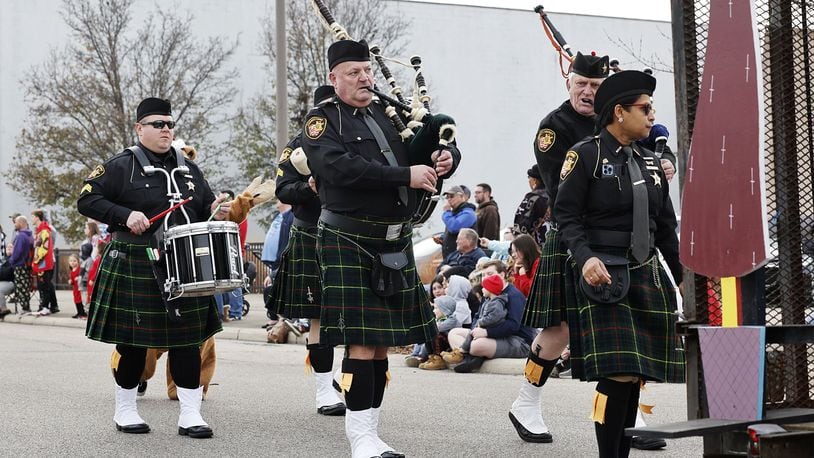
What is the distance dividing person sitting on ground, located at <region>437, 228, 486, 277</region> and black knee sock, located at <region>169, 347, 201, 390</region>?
504 cm

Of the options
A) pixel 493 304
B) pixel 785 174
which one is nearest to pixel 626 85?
pixel 785 174

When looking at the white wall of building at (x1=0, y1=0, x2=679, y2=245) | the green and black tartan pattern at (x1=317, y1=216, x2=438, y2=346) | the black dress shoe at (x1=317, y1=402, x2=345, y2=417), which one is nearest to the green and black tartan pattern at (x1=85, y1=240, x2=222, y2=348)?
the black dress shoe at (x1=317, y1=402, x2=345, y2=417)

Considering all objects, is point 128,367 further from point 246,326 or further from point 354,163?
point 246,326

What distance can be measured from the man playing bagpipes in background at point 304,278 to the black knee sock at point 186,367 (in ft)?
2.66

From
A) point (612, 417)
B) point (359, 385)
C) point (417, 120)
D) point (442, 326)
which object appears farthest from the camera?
point (442, 326)

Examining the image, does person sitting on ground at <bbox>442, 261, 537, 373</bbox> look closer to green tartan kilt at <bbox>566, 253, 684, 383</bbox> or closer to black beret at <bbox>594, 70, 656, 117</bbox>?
green tartan kilt at <bbox>566, 253, 684, 383</bbox>

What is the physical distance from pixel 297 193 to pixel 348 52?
1870 mm

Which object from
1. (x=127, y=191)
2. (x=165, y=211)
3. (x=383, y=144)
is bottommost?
(x=165, y=211)

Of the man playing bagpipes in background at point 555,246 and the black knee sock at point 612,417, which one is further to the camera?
the man playing bagpipes in background at point 555,246

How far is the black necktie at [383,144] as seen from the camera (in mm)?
5582

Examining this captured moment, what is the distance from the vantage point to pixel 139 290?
21.9ft

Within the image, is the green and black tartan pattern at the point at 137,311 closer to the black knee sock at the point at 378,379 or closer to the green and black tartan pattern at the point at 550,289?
the black knee sock at the point at 378,379

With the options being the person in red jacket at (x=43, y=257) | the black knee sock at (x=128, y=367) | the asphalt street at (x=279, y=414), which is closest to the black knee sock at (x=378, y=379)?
the asphalt street at (x=279, y=414)

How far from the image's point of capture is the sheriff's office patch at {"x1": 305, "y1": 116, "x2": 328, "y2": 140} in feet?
18.2
